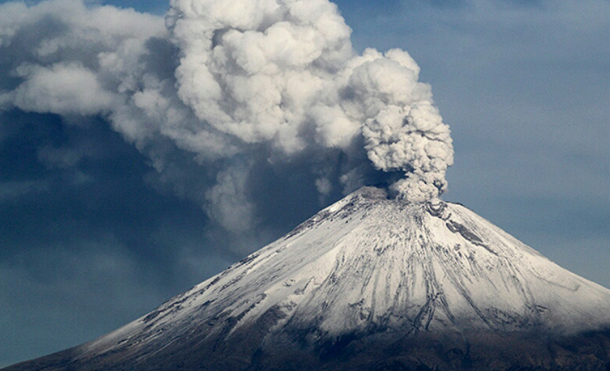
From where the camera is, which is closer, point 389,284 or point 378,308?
point 378,308

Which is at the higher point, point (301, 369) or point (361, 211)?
point (361, 211)

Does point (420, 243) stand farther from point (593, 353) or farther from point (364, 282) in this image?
point (593, 353)

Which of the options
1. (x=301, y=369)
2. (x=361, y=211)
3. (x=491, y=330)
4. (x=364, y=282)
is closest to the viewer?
(x=301, y=369)

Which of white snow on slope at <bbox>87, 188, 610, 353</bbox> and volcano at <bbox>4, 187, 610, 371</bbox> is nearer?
volcano at <bbox>4, 187, 610, 371</bbox>

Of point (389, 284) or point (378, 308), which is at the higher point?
point (389, 284)

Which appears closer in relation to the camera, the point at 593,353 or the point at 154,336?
the point at 593,353

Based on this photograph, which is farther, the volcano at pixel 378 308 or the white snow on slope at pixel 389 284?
the white snow on slope at pixel 389 284

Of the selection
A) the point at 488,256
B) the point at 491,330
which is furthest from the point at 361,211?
the point at 491,330

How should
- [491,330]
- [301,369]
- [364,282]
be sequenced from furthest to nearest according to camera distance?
1. [364,282]
2. [491,330]
3. [301,369]
